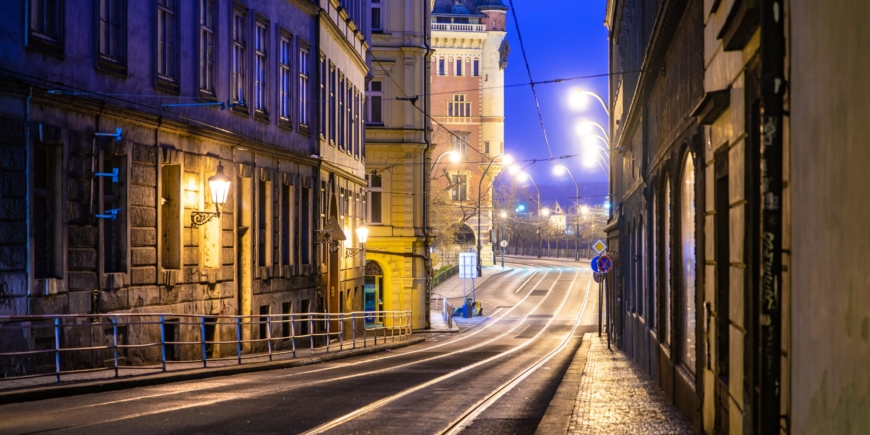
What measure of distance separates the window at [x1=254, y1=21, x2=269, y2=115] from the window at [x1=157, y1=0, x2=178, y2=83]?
5.12 metres

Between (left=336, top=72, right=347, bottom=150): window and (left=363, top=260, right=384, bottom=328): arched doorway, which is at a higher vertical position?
(left=336, top=72, right=347, bottom=150): window

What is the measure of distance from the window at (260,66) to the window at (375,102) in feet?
81.3

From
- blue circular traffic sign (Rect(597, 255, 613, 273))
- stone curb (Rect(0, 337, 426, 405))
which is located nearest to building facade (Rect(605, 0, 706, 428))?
blue circular traffic sign (Rect(597, 255, 613, 273))

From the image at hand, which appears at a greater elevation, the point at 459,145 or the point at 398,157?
the point at 459,145

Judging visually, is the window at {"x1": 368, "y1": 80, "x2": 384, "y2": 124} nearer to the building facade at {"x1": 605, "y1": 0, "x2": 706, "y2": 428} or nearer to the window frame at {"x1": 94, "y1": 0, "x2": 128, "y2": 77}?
the building facade at {"x1": 605, "y1": 0, "x2": 706, "y2": 428}

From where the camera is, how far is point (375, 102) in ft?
173

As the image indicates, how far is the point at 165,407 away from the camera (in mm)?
13312

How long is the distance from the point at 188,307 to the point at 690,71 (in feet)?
43.0

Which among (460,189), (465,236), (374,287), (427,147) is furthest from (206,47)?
(460,189)

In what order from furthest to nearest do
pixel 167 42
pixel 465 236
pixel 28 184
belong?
pixel 465 236 < pixel 167 42 < pixel 28 184

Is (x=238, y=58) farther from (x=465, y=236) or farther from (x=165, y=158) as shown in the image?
(x=465, y=236)

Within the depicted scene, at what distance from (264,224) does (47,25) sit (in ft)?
37.6

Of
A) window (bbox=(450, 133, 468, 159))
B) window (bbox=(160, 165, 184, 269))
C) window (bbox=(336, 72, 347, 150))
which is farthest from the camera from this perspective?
window (bbox=(450, 133, 468, 159))

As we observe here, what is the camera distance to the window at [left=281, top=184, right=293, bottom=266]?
96.9 ft
